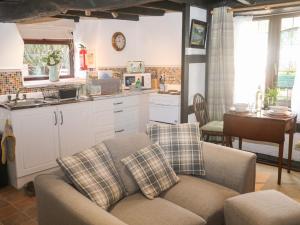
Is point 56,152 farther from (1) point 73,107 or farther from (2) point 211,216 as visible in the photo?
(2) point 211,216

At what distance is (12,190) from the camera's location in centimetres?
335

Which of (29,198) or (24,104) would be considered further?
(24,104)

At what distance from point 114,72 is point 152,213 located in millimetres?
3488

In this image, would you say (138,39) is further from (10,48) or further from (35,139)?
(35,139)

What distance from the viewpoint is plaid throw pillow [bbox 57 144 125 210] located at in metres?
1.89

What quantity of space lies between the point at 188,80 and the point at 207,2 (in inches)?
45.9

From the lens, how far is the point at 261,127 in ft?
11.0

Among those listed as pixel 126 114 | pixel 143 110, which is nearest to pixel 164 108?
pixel 143 110

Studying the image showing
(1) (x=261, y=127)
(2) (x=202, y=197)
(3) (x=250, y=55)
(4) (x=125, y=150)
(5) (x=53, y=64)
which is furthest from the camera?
(5) (x=53, y=64)

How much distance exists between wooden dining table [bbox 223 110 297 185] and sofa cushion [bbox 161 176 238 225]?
128 cm

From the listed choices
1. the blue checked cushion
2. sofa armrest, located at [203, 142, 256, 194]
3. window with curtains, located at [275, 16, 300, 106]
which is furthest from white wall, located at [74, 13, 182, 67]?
sofa armrest, located at [203, 142, 256, 194]

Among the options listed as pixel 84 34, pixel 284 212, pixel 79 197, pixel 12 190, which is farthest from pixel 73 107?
pixel 284 212

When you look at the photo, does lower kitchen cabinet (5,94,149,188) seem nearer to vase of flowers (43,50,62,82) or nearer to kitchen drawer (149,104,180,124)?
kitchen drawer (149,104,180,124)

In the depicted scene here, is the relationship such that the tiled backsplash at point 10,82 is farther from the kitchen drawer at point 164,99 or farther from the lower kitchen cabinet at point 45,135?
the kitchen drawer at point 164,99
